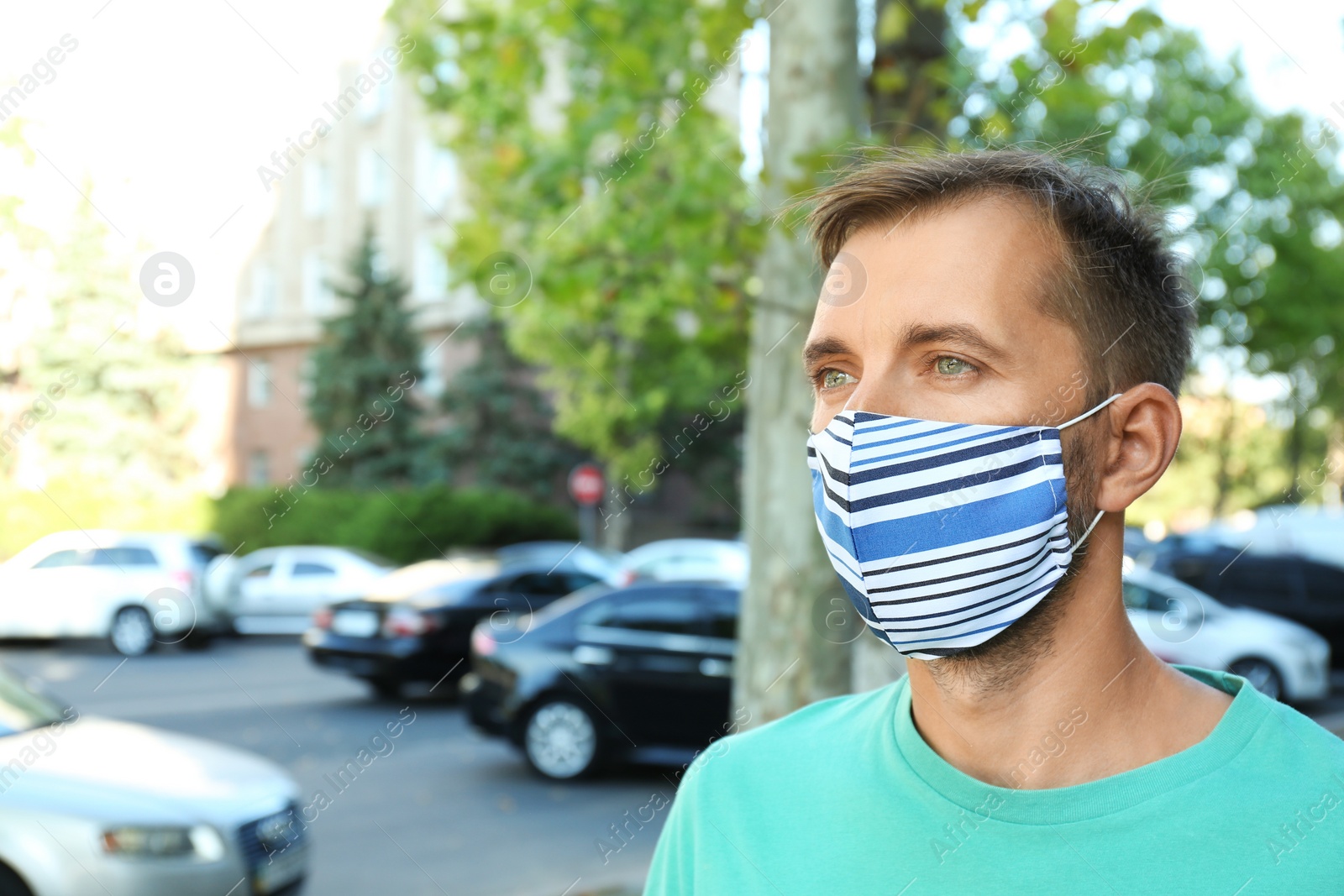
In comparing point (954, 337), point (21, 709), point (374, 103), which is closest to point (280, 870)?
point (21, 709)

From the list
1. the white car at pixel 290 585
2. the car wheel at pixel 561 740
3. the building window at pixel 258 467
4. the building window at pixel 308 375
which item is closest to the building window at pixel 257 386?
the building window at pixel 258 467

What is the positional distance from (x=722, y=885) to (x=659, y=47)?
7466 millimetres

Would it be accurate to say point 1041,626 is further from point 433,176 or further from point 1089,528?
point 433,176

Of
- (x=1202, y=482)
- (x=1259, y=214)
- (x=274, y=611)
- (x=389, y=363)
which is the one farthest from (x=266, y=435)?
(x=1202, y=482)

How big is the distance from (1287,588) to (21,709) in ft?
51.9

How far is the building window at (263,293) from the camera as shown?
1726 inches

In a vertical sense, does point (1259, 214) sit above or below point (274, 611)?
above

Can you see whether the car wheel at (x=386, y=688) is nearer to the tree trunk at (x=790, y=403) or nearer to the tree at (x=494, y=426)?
the tree trunk at (x=790, y=403)

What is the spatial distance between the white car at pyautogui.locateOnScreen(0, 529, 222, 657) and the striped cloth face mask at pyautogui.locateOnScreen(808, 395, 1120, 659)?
767 inches

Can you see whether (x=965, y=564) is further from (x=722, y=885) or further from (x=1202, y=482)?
(x=1202, y=482)

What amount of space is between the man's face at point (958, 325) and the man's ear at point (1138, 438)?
7 cm

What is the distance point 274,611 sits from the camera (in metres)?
21.5

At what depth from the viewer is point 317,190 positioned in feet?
139

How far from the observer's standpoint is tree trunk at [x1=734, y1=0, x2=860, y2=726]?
15.2 ft
